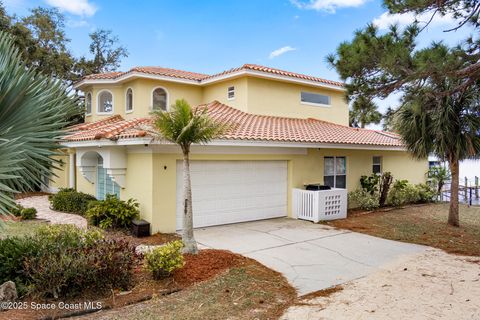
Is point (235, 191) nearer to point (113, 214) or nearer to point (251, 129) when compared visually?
point (251, 129)

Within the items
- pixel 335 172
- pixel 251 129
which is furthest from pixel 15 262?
pixel 335 172

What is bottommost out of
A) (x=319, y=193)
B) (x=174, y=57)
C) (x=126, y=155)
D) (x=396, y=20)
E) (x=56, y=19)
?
(x=319, y=193)

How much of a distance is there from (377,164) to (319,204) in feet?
22.7

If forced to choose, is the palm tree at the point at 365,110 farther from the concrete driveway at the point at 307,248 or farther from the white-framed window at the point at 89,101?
the white-framed window at the point at 89,101

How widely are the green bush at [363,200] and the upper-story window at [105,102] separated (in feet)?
43.2

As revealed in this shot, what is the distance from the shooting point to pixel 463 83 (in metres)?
7.91

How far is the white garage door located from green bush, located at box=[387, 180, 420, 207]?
6884 millimetres

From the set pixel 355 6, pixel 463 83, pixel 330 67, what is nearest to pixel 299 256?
pixel 330 67

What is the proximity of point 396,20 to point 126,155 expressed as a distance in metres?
8.78

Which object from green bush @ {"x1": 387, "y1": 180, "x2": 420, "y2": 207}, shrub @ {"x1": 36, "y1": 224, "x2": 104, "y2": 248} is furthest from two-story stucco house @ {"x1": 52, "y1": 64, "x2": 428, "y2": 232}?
shrub @ {"x1": 36, "y1": 224, "x2": 104, "y2": 248}

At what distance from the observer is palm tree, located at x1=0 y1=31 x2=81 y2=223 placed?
4.88m

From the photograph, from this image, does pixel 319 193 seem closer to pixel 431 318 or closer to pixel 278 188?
pixel 278 188

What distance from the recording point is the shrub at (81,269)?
217 inches

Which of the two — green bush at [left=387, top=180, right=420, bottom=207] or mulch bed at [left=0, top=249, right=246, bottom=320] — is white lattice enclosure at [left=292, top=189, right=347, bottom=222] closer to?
green bush at [left=387, top=180, right=420, bottom=207]
